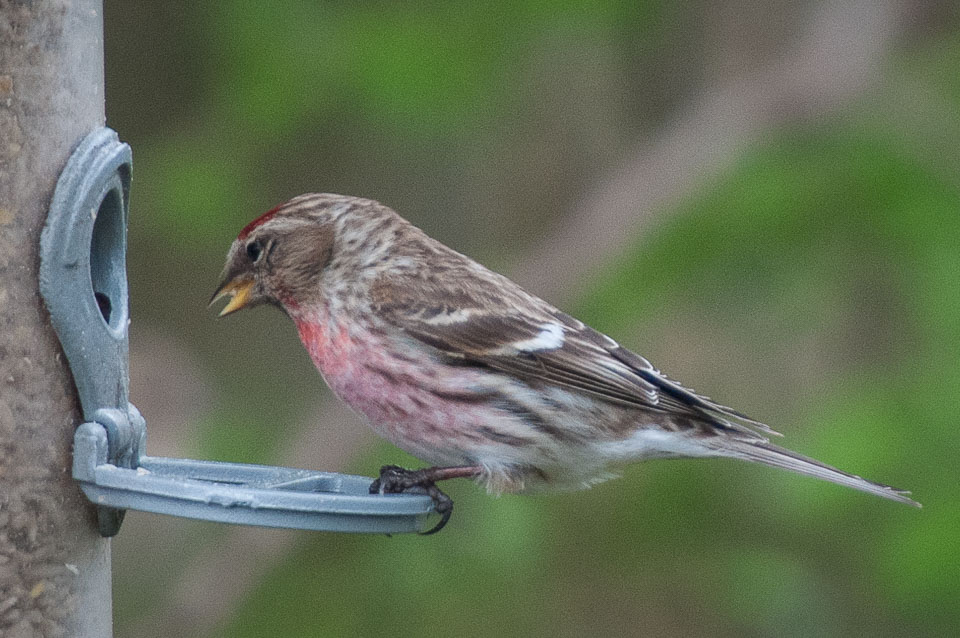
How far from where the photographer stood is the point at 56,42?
358 centimetres

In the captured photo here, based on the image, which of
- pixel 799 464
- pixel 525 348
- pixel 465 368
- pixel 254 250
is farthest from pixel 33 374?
pixel 799 464

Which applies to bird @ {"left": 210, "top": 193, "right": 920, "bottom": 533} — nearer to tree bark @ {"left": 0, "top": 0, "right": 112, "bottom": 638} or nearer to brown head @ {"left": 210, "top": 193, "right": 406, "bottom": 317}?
brown head @ {"left": 210, "top": 193, "right": 406, "bottom": 317}

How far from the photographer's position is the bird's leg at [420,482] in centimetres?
403

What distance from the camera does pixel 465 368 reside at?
4.55m

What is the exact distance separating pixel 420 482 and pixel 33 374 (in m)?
1.19

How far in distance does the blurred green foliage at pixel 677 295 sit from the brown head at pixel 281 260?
1458 mm

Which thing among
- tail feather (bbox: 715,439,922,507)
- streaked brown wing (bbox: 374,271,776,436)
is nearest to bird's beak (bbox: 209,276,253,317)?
streaked brown wing (bbox: 374,271,776,436)

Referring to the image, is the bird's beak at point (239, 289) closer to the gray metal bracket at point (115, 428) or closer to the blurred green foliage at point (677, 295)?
the gray metal bracket at point (115, 428)

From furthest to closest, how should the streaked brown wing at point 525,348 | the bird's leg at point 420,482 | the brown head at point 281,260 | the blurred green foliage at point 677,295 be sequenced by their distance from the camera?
the blurred green foliage at point 677,295 < the brown head at point 281,260 < the streaked brown wing at point 525,348 < the bird's leg at point 420,482

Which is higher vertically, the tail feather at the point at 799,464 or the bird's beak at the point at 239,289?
the bird's beak at the point at 239,289

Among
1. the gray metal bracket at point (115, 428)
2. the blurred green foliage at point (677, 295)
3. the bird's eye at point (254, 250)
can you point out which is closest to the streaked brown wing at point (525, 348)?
the bird's eye at point (254, 250)

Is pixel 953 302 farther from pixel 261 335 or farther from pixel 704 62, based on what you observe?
pixel 261 335

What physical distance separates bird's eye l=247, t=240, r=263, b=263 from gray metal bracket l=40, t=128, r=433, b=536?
93 cm

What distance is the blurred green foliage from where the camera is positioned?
5887 millimetres
